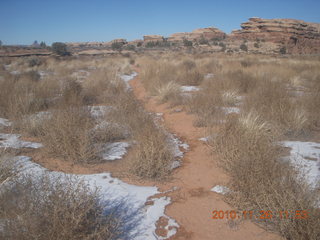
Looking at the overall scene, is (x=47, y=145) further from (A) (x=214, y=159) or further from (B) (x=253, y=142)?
(B) (x=253, y=142)

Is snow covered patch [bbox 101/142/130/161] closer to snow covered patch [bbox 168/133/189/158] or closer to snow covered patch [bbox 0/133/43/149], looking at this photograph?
snow covered patch [bbox 168/133/189/158]

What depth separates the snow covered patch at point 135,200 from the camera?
237 centimetres

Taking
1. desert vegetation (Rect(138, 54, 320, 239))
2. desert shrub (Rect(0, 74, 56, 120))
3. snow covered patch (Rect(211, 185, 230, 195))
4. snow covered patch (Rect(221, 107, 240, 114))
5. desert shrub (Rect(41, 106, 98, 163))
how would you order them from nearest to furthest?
1. desert vegetation (Rect(138, 54, 320, 239))
2. snow covered patch (Rect(211, 185, 230, 195))
3. desert shrub (Rect(41, 106, 98, 163))
4. desert shrub (Rect(0, 74, 56, 120))
5. snow covered patch (Rect(221, 107, 240, 114))

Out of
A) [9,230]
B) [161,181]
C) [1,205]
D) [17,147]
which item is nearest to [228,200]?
[161,181]

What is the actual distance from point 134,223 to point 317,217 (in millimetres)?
1884

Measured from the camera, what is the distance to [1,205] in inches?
77.6

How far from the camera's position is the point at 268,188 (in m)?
2.53

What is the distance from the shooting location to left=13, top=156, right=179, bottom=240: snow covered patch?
2.37 m

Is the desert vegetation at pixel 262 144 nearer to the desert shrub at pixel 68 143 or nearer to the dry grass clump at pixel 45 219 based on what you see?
the dry grass clump at pixel 45 219

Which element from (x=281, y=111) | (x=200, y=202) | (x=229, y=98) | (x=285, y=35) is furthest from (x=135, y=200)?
(x=285, y=35)

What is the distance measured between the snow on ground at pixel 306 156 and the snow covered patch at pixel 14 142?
4.68 m

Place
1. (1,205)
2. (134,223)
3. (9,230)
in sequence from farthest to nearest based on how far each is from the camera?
1. (134,223)
2. (1,205)
3. (9,230)
